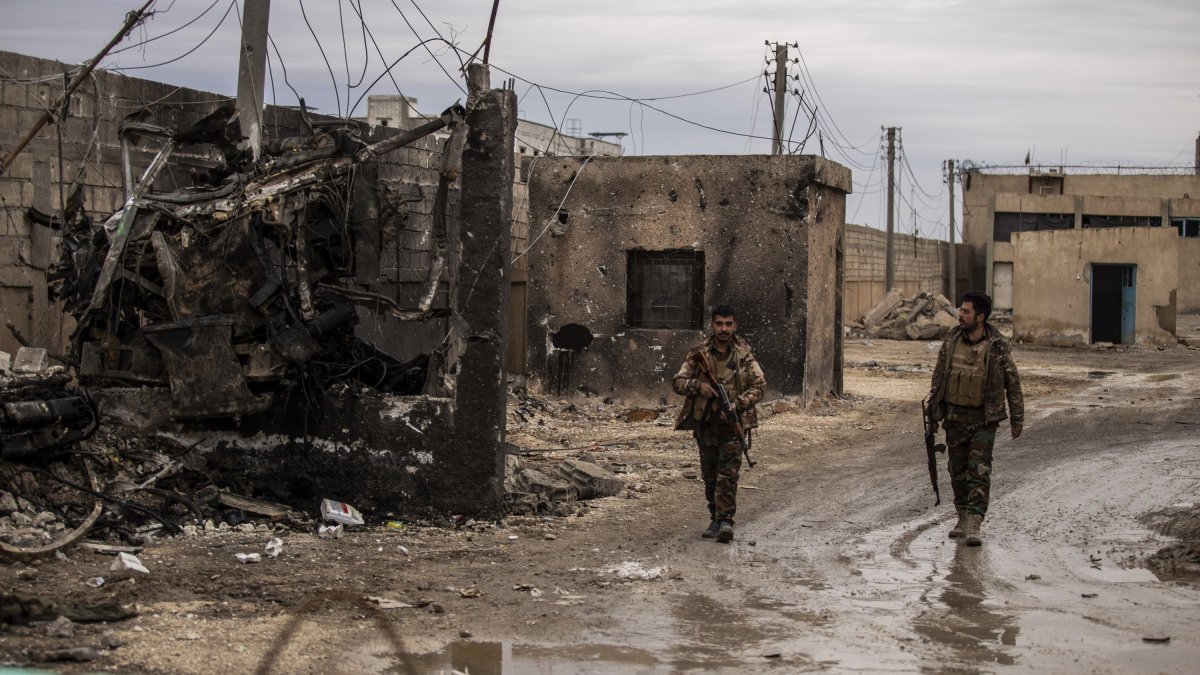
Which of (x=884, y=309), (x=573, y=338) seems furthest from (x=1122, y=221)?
(x=573, y=338)

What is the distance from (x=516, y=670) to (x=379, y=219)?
12.3 feet

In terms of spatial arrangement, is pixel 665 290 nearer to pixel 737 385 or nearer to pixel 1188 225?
pixel 737 385

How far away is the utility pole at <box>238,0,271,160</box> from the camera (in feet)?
36.7

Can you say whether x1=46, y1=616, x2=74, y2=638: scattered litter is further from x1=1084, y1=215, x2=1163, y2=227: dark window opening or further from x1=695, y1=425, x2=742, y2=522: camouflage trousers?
x1=1084, y1=215, x2=1163, y2=227: dark window opening

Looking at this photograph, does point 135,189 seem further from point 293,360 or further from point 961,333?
point 961,333

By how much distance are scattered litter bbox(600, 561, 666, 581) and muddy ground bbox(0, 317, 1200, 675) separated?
2 centimetres

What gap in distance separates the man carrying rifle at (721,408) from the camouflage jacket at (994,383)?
1.24 m

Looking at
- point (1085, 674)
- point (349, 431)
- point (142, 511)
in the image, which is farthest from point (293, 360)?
point (1085, 674)

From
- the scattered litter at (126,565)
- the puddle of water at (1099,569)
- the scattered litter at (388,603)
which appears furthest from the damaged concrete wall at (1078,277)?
the scattered litter at (126,565)

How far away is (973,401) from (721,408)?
5.47 feet

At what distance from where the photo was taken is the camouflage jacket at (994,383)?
7.73 metres

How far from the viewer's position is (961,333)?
316 inches

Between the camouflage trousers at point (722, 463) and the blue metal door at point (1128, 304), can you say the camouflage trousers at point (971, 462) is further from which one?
the blue metal door at point (1128, 304)

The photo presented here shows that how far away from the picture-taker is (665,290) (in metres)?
14.8
